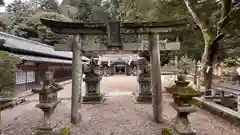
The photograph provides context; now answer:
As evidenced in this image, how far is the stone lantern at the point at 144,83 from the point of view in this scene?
1048cm

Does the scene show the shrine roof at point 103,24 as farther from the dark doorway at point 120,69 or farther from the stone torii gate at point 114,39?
the dark doorway at point 120,69

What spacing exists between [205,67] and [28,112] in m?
7.77

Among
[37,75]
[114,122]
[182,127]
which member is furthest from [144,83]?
[37,75]

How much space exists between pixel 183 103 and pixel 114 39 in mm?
2943

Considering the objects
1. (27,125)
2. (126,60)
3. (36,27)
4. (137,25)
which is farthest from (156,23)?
(126,60)

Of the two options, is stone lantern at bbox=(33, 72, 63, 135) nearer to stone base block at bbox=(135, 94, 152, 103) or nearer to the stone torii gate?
the stone torii gate

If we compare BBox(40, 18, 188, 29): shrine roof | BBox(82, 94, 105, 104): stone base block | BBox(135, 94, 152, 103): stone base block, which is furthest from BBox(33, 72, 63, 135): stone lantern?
BBox(135, 94, 152, 103): stone base block

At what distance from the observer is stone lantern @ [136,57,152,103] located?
1048 cm

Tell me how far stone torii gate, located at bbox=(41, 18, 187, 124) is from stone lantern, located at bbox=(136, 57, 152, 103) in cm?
372

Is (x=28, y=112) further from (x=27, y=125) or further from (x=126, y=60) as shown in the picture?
(x=126, y=60)

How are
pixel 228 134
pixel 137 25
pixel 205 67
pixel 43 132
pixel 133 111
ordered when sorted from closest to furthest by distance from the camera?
pixel 43 132 → pixel 228 134 → pixel 137 25 → pixel 133 111 → pixel 205 67

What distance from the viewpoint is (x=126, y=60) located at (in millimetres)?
34562

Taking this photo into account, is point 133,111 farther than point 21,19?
No

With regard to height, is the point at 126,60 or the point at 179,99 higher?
the point at 126,60
